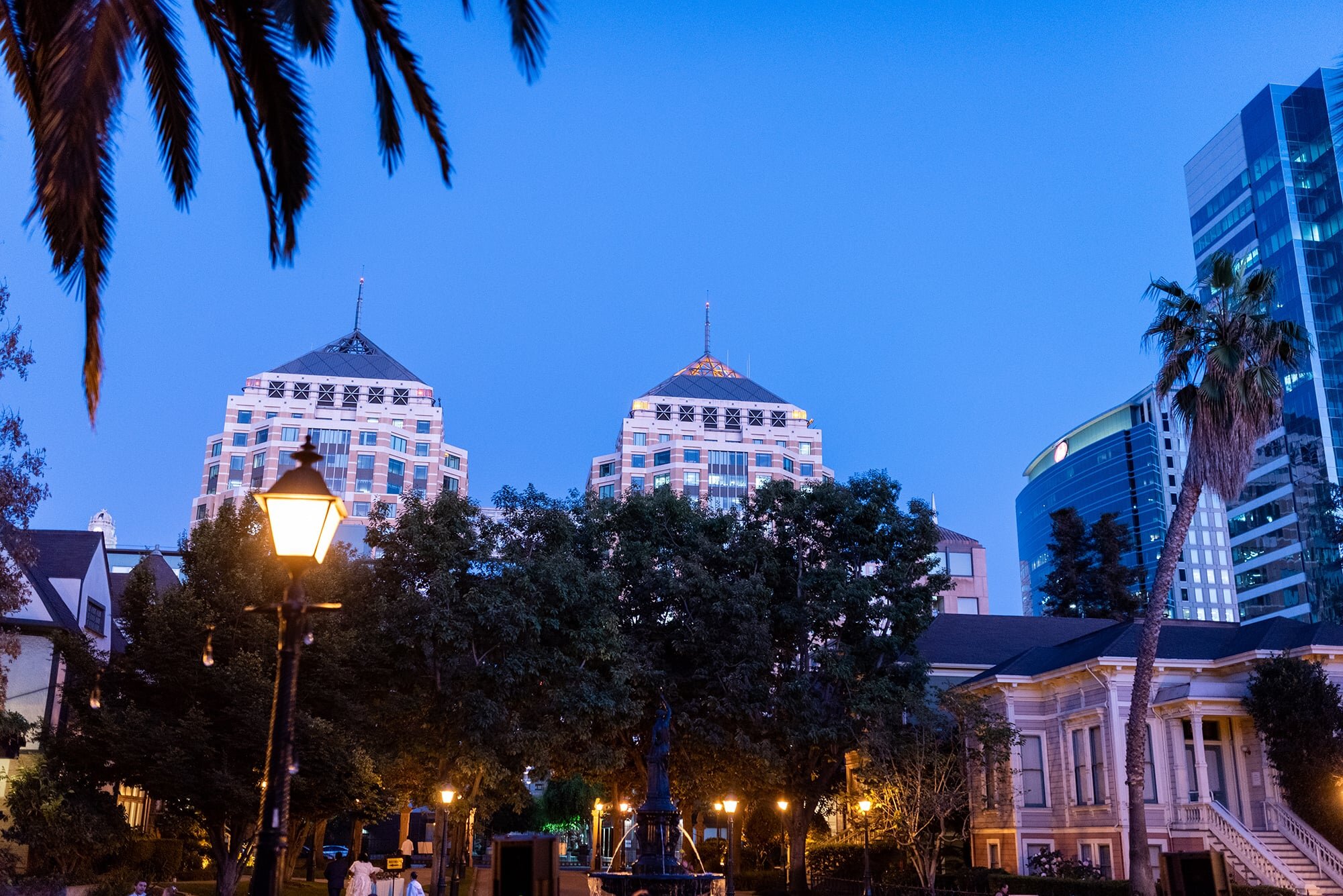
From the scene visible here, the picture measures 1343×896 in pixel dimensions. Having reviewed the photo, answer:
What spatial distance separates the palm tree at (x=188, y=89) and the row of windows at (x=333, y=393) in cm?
15058

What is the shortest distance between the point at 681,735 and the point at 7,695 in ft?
65.4

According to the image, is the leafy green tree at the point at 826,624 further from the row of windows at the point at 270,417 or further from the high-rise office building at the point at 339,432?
the row of windows at the point at 270,417

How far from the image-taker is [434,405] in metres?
160

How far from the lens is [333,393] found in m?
155

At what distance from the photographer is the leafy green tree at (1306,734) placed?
3166cm

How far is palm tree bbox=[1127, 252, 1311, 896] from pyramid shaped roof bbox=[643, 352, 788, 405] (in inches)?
5272

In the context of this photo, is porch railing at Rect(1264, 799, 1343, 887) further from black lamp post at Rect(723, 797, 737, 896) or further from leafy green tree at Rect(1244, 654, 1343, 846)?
black lamp post at Rect(723, 797, 737, 896)

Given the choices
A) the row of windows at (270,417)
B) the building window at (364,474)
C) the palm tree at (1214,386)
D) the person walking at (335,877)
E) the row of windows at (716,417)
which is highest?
the row of windows at (716,417)

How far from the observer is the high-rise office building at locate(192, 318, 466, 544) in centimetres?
14788

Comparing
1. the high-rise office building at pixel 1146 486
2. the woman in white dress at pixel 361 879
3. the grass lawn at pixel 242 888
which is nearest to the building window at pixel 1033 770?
the woman in white dress at pixel 361 879

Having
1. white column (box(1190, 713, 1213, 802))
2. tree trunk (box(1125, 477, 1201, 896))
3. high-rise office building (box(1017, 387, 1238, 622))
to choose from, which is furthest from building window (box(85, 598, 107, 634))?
high-rise office building (box(1017, 387, 1238, 622))

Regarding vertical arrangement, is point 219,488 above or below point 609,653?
above

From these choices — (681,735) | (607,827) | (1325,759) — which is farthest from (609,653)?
(607,827)

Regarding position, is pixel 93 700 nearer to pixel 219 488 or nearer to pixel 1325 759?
pixel 1325 759
